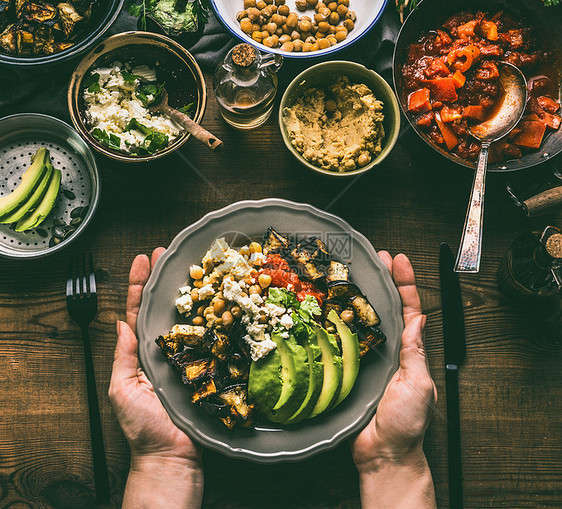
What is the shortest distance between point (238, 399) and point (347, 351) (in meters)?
0.54

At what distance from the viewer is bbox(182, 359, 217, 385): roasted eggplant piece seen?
2.15 m

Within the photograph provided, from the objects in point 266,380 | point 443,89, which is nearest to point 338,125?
point 443,89

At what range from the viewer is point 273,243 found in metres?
2.32

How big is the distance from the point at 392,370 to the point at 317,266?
0.61 metres

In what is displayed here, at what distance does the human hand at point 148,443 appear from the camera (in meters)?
2.19

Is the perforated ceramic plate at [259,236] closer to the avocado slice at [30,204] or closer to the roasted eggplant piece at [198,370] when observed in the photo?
the roasted eggplant piece at [198,370]

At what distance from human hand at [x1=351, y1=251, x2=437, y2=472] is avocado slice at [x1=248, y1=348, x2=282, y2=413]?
1.73ft

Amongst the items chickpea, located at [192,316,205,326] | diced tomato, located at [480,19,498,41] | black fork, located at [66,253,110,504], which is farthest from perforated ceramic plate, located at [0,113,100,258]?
diced tomato, located at [480,19,498,41]

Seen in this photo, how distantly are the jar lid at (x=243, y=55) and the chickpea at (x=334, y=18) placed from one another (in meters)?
0.58

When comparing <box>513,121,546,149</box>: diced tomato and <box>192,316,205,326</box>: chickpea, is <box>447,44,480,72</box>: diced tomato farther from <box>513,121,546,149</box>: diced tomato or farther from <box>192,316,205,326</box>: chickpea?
<box>192,316,205,326</box>: chickpea

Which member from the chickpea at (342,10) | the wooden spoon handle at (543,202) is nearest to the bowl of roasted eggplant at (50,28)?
the chickpea at (342,10)

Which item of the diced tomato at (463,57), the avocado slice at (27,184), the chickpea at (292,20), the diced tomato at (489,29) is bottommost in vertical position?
the avocado slice at (27,184)

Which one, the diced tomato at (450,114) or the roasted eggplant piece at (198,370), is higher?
the diced tomato at (450,114)

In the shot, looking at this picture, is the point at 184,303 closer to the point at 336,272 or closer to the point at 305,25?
the point at 336,272
